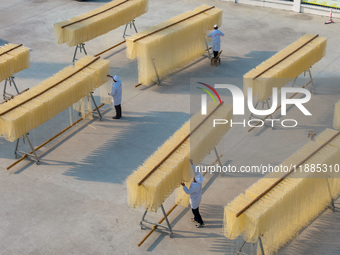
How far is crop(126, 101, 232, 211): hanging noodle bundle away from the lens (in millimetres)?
15203

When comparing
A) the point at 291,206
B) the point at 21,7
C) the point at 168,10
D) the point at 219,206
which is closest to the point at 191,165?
the point at 219,206

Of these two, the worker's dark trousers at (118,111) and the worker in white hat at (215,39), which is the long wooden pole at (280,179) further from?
the worker in white hat at (215,39)

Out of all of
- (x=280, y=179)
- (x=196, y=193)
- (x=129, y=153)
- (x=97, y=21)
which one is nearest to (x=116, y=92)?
(x=129, y=153)

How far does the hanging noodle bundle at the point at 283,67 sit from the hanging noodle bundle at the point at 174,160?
2.36 meters

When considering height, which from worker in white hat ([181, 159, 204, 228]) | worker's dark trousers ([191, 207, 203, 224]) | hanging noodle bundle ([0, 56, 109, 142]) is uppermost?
hanging noodle bundle ([0, 56, 109, 142])

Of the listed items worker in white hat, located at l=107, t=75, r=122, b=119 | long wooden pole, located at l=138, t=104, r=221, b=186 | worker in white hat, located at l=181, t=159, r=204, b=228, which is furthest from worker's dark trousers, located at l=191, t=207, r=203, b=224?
worker in white hat, located at l=107, t=75, r=122, b=119

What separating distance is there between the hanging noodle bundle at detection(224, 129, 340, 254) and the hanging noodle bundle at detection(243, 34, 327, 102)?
13.2ft

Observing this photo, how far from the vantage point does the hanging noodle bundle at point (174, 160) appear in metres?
15.2

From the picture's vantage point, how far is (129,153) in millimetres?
19625

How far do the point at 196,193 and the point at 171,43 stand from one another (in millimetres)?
9142

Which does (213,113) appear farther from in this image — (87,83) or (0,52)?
(0,52)

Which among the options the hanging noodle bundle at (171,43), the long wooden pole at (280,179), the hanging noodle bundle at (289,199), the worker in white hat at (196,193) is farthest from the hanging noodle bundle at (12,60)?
the long wooden pole at (280,179)

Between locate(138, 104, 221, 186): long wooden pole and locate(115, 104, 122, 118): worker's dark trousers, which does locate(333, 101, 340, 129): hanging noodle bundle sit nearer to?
locate(138, 104, 221, 186): long wooden pole

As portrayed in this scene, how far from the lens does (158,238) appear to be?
52.7ft
